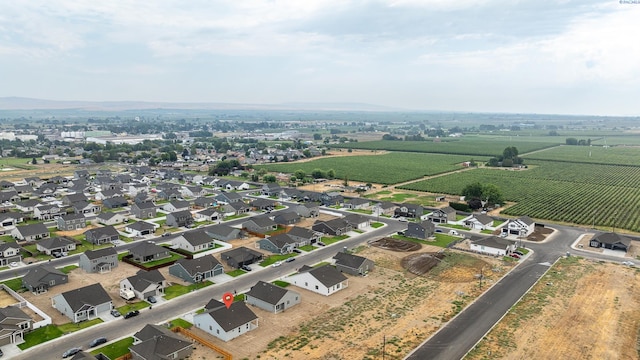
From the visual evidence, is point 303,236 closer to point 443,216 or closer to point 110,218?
point 443,216

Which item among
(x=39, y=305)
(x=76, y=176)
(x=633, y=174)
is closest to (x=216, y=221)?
(x=39, y=305)

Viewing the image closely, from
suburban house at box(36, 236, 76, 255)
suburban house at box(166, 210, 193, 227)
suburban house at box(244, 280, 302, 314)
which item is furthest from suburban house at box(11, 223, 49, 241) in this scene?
suburban house at box(244, 280, 302, 314)

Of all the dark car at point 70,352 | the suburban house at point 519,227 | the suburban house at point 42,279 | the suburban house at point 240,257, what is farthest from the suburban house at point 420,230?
the dark car at point 70,352

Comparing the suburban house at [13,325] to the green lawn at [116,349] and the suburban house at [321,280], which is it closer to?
the green lawn at [116,349]

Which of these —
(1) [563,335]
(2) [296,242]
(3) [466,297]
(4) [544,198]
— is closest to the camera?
(1) [563,335]

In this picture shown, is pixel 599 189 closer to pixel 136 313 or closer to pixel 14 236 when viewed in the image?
pixel 136 313
